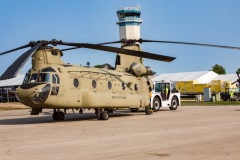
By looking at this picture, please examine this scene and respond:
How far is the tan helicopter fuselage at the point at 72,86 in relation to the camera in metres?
18.6

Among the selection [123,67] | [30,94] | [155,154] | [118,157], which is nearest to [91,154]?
[118,157]

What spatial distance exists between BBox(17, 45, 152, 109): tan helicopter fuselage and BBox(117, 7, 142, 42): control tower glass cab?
217ft

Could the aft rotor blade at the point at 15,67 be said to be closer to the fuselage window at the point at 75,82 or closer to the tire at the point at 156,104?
the fuselage window at the point at 75,82

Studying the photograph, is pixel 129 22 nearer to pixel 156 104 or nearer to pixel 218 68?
pixel 156 104

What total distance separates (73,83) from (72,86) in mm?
188

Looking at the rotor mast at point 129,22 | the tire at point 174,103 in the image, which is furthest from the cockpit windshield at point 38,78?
the rotor mast at point 129,22

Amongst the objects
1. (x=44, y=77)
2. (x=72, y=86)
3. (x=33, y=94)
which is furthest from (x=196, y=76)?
(x=33, y=94)

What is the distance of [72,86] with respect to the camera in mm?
19969

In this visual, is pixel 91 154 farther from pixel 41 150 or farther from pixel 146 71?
pixel 146 71

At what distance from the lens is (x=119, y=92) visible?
2281 cm

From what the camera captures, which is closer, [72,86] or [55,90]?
[55,90]

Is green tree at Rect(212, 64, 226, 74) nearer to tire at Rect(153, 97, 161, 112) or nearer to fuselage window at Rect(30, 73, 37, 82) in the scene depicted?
tire at Rect(153, 97, 161, 112)

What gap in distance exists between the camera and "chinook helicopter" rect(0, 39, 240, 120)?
18.4 meters

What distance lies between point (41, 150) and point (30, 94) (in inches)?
322
